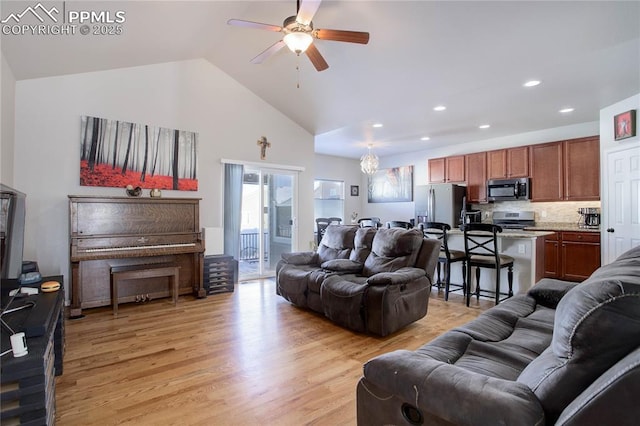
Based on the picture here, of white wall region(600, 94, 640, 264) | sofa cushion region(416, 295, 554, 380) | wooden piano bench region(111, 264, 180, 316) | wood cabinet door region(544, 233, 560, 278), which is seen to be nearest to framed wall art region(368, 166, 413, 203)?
wood cabinet door region(544, 233, 560, 278)

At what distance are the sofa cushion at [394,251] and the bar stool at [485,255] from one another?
0.87m

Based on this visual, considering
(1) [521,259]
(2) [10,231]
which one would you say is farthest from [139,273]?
(1) [521,259]

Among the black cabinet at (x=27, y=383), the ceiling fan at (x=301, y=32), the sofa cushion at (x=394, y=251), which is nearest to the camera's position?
the black cabinet at (x=27, y=383)

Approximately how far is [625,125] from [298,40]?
4465 millimetres

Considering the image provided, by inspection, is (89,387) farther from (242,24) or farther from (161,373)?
(242,24)

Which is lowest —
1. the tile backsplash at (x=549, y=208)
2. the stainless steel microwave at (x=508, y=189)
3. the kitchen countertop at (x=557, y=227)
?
the kitchen countertop at (x=557, y=227)

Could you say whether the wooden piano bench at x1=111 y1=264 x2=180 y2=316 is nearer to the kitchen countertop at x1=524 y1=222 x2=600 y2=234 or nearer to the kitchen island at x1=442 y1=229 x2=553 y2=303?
the kitchen island at x1=442 y1=229 x2=553 y2=303

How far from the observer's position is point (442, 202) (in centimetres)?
661

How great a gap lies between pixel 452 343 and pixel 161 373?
6.52 feet

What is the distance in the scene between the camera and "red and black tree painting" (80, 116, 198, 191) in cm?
390

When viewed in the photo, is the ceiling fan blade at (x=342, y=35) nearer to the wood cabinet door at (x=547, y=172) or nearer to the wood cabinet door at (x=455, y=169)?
the wood cabinet door at (x=547, y=172)

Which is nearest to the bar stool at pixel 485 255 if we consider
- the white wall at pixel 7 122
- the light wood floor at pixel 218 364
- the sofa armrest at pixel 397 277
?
the light wood floor at pixel 218 364

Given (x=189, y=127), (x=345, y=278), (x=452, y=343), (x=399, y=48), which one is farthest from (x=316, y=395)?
(x=189, y=127)

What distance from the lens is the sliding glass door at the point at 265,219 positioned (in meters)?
5.42
